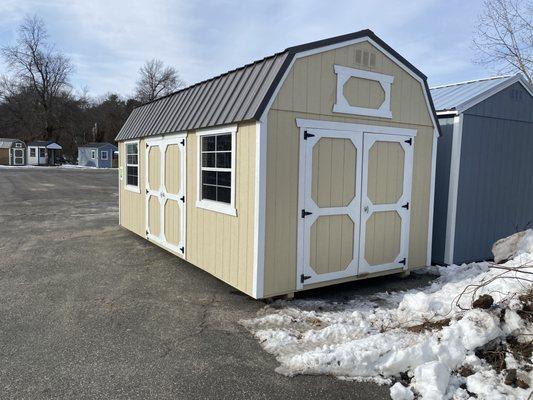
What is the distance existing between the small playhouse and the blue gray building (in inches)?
241

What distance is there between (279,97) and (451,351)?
3119 mm

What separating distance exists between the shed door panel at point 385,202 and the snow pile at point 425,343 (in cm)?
137

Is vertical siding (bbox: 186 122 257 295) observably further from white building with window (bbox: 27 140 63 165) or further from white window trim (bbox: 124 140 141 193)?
white building with window (bbox: 27 140 63 165)

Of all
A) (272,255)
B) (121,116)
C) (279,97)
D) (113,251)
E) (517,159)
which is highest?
(121,116)

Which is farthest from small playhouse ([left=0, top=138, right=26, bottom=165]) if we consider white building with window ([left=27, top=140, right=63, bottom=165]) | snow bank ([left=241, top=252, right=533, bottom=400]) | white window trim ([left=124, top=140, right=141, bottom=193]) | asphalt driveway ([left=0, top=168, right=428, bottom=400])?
snow bank ([left=241, top=252, right=533, bottom=400])

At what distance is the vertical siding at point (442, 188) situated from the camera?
7.22m

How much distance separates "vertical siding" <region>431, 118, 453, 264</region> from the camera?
722 centimetres

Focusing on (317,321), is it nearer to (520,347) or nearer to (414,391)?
(414,391)

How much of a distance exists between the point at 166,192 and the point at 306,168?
122 inches

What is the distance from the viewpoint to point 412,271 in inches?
268

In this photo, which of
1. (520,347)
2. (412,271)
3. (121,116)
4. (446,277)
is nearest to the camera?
(520,347)

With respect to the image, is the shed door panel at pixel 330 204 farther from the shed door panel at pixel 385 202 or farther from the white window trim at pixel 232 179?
the white window trim at pixel 232 179

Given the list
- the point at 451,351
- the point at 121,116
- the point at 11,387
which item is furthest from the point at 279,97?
the point at 121,116

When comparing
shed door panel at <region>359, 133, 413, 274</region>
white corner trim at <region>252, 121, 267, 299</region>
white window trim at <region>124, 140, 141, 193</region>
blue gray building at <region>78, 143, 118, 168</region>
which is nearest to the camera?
white corner trim at <region>252, 121, 267, 299</region>
